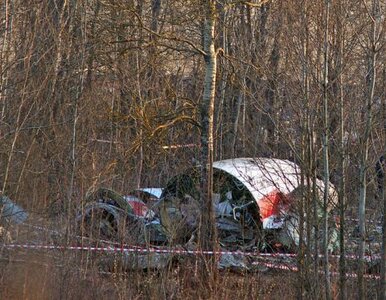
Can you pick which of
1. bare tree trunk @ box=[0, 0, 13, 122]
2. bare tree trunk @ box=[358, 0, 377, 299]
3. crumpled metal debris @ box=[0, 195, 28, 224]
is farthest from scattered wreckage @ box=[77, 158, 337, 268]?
bare tree trunk @ box=[0, 0, 13, 122]

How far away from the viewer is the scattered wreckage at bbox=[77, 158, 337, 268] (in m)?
8.73

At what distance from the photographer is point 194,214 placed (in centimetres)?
1056

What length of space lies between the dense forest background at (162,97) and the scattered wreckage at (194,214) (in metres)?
0.35

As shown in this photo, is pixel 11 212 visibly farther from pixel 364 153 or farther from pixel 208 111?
pixel 364 153

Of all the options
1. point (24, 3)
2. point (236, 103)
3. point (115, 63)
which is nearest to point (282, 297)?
point (24, 3)

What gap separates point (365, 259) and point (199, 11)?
4.90 meters

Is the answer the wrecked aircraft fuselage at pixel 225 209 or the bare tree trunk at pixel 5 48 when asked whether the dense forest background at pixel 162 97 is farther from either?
the wrecked aircraft fuselage at pixel 225 209

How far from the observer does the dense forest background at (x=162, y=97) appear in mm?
7922

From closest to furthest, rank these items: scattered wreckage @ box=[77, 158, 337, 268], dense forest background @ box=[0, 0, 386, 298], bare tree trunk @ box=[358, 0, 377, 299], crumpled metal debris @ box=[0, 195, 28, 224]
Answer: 1. bare tree trunk @ box=[358, 0, 377, 299]
2. dense forest background @ box=[0, 0, 386, 298]
3. scattered wreckage @ box=[77, 158, 337, 268]
4. crumpled metal debris @ box=[0, 195, 28, 224]

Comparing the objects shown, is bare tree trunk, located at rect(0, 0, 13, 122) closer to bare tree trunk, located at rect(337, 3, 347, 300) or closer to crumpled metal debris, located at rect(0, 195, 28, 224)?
crumpled metal debris, located at rect(0, 195, 28, 224)

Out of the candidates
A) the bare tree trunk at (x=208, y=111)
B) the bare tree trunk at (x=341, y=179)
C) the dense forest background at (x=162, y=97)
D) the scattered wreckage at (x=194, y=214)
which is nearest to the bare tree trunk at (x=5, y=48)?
the dense forest background at (x=162, y=97)

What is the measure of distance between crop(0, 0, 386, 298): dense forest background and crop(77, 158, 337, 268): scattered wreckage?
35 centimetres

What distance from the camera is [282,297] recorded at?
8930mm

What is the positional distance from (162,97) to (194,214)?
3562 millimetres
